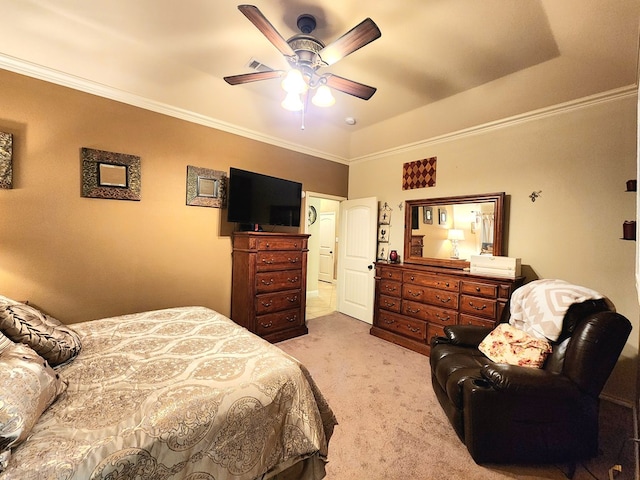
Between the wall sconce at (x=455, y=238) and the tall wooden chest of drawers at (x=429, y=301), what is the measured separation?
34cm

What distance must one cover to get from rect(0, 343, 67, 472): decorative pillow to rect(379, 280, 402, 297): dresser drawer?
3.22 metres

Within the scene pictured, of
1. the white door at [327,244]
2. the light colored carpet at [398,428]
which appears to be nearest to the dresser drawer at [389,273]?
the light colored carpet at [398,428]

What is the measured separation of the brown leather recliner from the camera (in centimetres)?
156

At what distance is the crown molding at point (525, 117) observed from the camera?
94.4 inches

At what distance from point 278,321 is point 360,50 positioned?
9.99 ft

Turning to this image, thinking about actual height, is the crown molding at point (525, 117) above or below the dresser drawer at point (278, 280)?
above

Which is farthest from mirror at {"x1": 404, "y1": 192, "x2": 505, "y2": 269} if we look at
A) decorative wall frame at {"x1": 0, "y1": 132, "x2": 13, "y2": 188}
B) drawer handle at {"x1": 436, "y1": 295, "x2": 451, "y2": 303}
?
decorative wall frame at {"x1": 0, "y1": 132, "x2": 13, "y2": 188}

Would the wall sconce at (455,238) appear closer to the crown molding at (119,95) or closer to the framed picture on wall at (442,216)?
the framed picture on wall at (442,216)

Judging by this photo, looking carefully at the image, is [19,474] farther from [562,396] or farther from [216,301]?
[216,301]

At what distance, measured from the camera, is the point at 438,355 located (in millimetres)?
2168

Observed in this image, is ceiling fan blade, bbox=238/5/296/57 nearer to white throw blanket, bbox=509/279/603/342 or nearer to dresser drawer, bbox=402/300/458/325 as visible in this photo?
white throw blanket, bbox=509/279/603/342

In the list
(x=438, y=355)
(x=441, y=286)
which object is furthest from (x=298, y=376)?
(x=441, y=286)

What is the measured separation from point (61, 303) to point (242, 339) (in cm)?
203

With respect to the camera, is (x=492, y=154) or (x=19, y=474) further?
(x=492, y=154)
